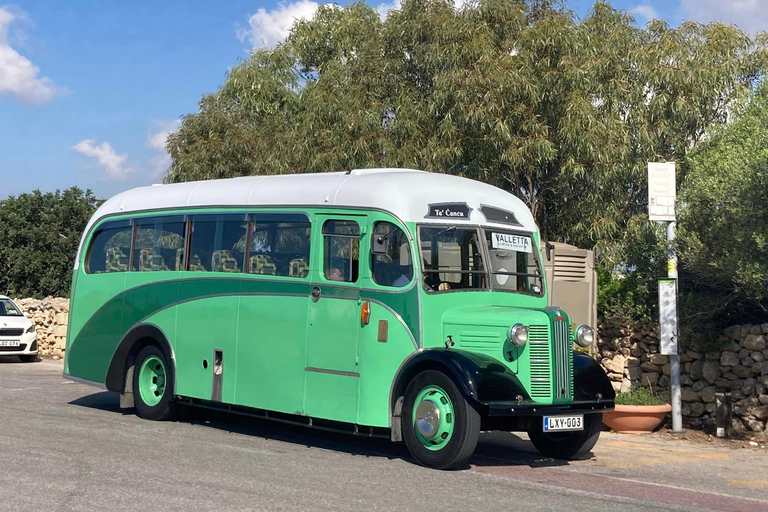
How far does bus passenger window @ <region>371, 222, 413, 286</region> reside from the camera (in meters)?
9.66

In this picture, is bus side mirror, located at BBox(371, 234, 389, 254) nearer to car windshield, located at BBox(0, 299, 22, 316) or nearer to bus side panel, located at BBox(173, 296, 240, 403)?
bus side panel, located at BBox(173, 296, 240, 403)

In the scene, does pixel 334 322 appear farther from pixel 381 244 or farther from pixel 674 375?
pixel 674 375

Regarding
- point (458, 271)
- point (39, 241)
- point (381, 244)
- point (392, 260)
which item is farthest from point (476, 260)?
point (39, 241)

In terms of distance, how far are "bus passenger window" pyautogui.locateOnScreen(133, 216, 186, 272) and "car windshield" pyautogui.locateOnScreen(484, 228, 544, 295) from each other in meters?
4.26

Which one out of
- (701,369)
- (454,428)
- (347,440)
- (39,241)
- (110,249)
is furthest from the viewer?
(39,241)

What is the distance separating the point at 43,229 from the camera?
117 ft

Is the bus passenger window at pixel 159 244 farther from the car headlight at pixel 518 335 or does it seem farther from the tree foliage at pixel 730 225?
the tree foliage at pixel 730 225

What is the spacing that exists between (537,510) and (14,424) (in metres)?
6.90

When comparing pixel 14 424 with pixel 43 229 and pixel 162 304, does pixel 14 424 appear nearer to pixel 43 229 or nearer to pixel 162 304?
pixel 162 304

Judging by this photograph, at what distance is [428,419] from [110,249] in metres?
6.19

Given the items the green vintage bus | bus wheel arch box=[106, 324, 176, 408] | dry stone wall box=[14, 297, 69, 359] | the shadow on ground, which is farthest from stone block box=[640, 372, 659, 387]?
dry stone wall box=[14, 297, 69, 359]

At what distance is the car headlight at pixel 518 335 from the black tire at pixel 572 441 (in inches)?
47.5

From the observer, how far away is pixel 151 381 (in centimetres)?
1273

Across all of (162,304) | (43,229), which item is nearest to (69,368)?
(162,304)
